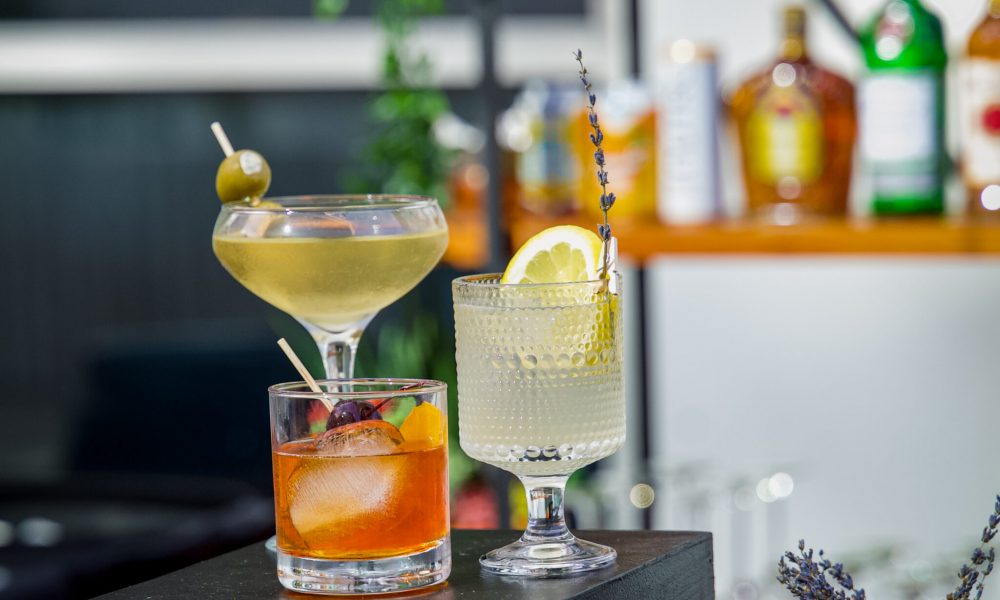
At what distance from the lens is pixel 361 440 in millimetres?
788

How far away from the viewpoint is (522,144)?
190 centimetres

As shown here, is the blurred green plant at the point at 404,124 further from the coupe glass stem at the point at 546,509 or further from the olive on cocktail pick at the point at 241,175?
the coupe glass stem at the point at 546,509

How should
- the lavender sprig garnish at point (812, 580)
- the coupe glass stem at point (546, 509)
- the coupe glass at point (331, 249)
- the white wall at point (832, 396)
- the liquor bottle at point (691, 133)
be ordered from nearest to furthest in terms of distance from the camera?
the lavender sprig garnish at point (812, 580) < the coupe glass stem at point (546, 509) < the coupe glass at point (331, 249) < the liquor bottle at point (691, 133) < the white wall at point (832, 396)

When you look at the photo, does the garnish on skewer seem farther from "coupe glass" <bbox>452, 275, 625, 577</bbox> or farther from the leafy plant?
the leafy plant

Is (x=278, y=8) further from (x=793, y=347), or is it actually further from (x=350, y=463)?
(x=350, y=463)

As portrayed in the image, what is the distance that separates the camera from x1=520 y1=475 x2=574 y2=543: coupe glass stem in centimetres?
85

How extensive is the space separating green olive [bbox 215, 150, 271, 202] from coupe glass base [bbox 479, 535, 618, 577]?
328 millimetres

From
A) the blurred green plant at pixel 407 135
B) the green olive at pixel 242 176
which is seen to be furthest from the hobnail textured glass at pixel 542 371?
the blurred green plant at pixel 407 135

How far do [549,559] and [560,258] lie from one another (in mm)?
177

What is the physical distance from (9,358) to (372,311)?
263 centimetres

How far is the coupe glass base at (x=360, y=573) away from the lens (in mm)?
791

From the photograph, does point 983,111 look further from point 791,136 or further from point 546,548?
point 546,548

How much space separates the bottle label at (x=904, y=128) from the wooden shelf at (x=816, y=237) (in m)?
0.05

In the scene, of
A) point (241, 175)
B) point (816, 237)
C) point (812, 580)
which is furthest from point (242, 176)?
point (816, 237)
